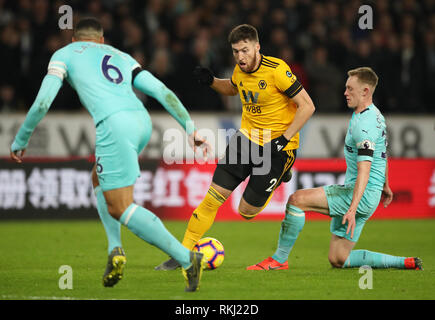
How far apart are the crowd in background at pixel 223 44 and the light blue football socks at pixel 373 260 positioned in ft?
22.7

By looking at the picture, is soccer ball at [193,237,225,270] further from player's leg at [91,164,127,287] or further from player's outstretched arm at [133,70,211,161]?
player's outstretched arm at [133,70,211,161]

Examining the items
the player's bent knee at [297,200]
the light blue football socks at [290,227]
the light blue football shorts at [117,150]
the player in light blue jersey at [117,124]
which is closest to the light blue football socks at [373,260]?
the light blue football socks at [290,227]

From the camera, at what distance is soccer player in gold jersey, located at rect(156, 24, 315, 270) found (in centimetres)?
763

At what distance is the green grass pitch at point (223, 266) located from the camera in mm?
6230

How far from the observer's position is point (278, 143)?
775 cm

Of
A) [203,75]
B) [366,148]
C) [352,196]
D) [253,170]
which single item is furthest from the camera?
[203,75]

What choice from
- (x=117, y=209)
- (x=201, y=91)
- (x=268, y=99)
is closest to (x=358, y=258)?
(x=268, y=99)

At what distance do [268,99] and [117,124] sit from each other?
89.1 inches

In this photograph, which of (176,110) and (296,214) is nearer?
(176,110)

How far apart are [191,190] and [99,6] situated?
420 cm

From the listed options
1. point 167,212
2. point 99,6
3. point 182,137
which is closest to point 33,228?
point 167,212

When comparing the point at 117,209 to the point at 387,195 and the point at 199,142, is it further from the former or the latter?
the point at 387,195

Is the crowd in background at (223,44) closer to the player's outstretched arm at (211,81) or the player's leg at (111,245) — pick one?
the player's outstretched arm at (211,81)

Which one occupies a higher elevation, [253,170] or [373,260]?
[253,170]
